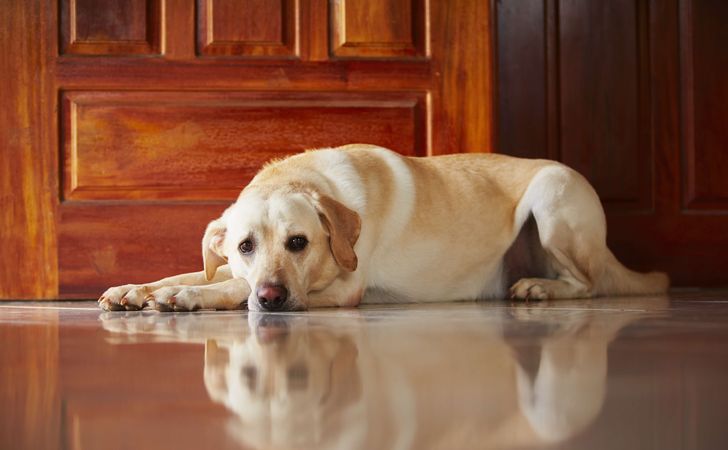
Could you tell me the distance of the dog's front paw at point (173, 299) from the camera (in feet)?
8.61

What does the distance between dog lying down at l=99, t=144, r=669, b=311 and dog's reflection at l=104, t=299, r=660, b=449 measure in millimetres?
561

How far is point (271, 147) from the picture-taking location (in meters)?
3.62

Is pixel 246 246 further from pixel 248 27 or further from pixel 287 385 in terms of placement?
pixel 287 385

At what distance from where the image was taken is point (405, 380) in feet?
3.87

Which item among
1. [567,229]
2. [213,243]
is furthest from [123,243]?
[567,229]

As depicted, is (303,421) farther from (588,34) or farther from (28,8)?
(588,34)

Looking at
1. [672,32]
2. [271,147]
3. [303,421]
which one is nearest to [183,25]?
[271,147]

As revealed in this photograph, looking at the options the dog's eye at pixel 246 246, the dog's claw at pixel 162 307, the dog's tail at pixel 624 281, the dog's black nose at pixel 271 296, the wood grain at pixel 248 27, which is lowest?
the dog's tail at pixel 624 281

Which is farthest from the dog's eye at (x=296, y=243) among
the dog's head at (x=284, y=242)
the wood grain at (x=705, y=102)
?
the wood grain at (x=705, y=102)

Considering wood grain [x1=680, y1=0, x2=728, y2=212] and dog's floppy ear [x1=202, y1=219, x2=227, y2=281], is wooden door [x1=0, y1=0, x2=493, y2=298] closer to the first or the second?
dog's floppy ear [x1=202, y1=219, x2=227, y2=281]

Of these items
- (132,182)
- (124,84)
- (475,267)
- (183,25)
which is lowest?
(475,267)

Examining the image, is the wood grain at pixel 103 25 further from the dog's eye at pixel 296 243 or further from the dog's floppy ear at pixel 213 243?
the dog's eye at pixel 296 243

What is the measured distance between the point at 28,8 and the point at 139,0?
0.43m

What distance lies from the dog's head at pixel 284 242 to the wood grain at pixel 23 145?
911 millimetres
